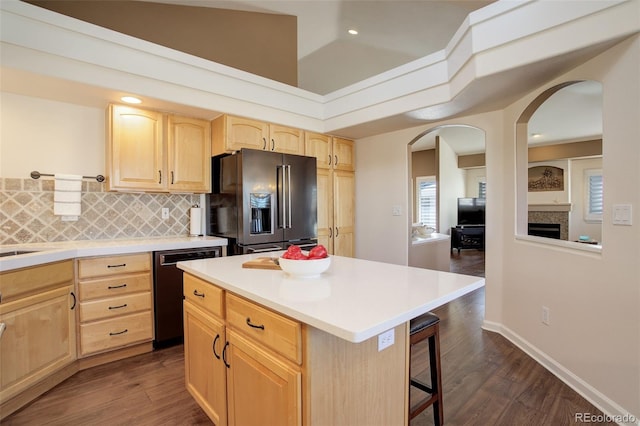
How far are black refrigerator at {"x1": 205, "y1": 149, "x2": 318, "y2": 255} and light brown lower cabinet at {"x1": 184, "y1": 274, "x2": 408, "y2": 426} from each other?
1424mm

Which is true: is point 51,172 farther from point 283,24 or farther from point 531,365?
point 531,365

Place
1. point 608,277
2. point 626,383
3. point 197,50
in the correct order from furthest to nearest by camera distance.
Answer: point 197,50 < point 608,277 < point 626,383

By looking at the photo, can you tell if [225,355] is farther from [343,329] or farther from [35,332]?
[35,332]

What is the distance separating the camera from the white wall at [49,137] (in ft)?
8.15

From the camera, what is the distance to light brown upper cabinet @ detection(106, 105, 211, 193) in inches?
105

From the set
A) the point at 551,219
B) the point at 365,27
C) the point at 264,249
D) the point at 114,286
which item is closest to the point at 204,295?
the point at 114,286

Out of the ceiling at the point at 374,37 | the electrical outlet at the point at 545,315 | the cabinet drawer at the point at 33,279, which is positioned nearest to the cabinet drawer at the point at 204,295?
the cabinet drawer at the point at 33,279

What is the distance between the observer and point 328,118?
3.65m

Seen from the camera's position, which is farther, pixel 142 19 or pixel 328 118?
pixel 328 118

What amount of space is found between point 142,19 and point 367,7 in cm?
235

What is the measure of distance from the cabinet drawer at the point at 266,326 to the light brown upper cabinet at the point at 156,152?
1.96 meters

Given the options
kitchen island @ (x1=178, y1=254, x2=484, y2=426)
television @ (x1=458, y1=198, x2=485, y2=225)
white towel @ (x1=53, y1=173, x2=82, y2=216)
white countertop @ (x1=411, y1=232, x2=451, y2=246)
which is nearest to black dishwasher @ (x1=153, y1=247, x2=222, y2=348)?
white towel @ (x1=53, y1=173, x2=82, y2=216)

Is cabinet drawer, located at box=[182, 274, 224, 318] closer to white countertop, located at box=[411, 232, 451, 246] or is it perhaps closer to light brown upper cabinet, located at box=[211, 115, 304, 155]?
light brown upper cabinet, located at box=[211, 115, 304, 155]

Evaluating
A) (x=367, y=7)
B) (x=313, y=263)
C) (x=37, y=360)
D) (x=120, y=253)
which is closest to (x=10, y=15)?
(x=120, y=253)
